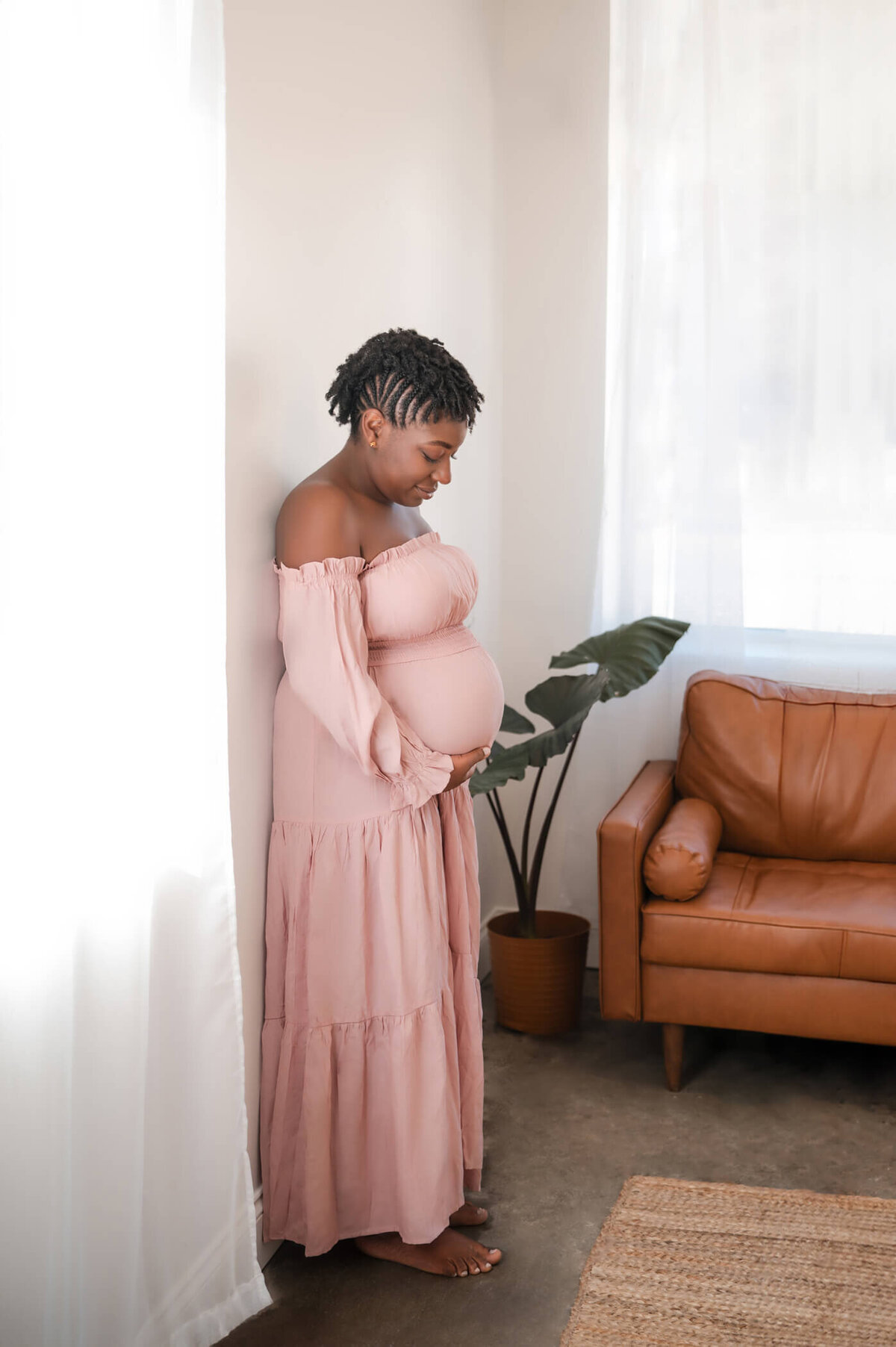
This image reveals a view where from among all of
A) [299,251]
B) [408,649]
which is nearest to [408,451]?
[408,649]

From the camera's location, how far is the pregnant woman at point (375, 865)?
1.78 m

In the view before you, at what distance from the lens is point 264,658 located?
1843mm

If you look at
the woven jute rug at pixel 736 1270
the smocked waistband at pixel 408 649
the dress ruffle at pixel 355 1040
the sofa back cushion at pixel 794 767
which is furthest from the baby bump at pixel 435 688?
the sofa back cushion at pixel 794 767

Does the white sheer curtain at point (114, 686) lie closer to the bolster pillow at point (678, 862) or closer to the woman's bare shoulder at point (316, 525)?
the woman's bare shoulder at point (316, 525)

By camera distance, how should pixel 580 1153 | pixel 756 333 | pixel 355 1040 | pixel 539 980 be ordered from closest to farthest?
pixel 355 1040 < pixel 580 1153 < pixel 539 980 < pixel 756 333

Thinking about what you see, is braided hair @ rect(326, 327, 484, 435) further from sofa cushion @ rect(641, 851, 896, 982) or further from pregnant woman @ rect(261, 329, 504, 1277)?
sofa cushion @ rect(641, 851, 896, 982)

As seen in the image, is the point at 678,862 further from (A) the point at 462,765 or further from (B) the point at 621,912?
(A) the point at 462,765

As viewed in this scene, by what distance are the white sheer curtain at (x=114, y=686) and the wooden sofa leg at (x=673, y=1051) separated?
1231 mm

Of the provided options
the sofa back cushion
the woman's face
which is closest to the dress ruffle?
the woman's face

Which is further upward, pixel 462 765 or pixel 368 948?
pixel 462 765

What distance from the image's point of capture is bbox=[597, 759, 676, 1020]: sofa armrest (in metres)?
2.43

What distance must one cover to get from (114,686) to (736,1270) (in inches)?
55.9

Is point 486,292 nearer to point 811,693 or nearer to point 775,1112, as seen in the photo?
point 811,693

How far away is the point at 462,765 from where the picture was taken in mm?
1873
